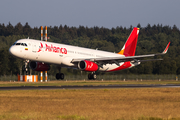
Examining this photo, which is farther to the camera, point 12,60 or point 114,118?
point 12,60

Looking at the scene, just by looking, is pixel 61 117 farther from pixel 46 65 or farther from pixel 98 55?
pixel 98 55

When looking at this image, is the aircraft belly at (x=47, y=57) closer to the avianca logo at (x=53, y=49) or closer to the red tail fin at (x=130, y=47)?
the avianca logo at (x=53, y=49)

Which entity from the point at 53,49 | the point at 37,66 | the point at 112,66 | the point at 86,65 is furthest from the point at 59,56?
the point at 112,66

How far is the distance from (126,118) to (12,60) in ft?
337

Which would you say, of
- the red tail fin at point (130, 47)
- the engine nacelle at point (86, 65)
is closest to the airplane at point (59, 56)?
the engine nacelle at point (86, 65)

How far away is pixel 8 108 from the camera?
21703mm

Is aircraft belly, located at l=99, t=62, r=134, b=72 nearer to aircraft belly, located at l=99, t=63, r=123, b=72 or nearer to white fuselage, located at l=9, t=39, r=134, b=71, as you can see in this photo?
aircraft belly, located at l=99, t=63, r=123, b=72

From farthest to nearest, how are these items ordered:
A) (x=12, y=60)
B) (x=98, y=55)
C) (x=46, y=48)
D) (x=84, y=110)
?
(x=12, y=60) < (x=98, y=55) < (x=46, y=48) < (x=84, y=110)

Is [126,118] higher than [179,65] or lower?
lower

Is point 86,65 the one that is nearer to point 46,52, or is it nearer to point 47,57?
point 47,57

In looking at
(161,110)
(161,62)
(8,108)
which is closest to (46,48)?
(8,108)

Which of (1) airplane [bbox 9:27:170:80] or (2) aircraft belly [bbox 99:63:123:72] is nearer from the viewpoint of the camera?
(1) airplane [bbox 9:27:170:80]

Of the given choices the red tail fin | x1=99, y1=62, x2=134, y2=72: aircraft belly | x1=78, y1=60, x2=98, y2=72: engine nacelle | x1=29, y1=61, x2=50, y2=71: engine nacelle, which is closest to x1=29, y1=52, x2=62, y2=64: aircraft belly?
x1=78, y1=60, x2=98, y2=72: engine nacelle

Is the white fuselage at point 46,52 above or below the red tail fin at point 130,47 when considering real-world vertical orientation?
below
